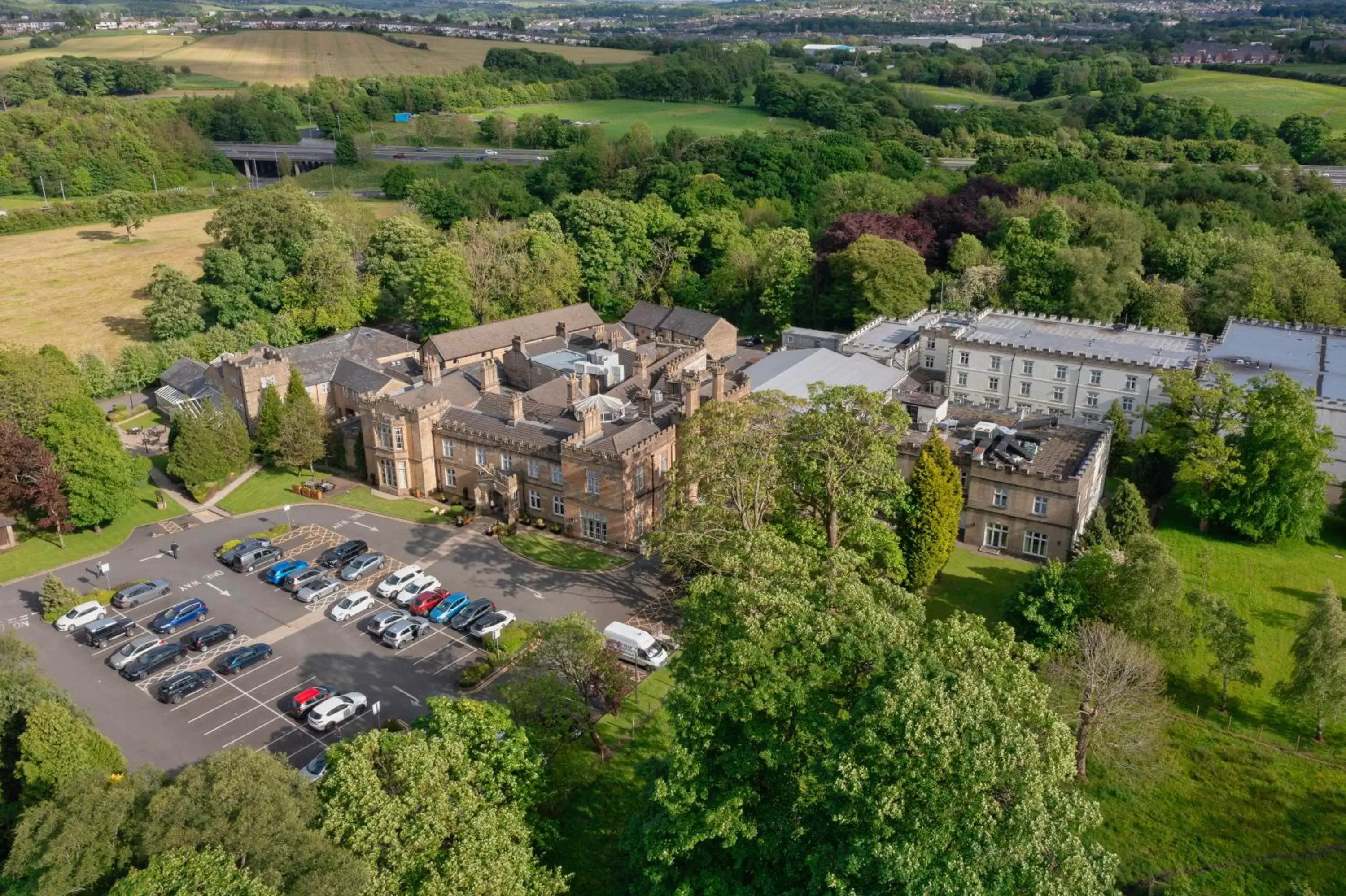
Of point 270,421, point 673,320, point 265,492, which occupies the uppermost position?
point 673,320

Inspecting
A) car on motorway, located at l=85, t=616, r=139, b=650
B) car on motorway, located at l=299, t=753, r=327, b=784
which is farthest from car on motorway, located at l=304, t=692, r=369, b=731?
car on motorway, located at l=85, t=616, r=139, b=650

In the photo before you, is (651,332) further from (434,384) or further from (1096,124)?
(1096,124)

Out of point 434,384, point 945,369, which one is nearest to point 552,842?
point 434,384

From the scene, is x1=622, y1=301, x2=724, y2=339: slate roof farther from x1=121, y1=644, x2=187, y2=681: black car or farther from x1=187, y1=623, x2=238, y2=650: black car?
x1=121, y1=644, x2=187, y2=681: black car

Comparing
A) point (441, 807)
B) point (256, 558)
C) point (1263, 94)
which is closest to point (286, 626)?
point (256, 558)

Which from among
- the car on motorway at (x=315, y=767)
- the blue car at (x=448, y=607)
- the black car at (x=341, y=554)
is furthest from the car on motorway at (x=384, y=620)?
the car on motorway at (x=315, y=767)

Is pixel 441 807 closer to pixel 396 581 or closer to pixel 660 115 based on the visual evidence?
pixel 396 581

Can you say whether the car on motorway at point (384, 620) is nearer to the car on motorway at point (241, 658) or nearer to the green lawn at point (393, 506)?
the car on motorway at point (241, 658)
